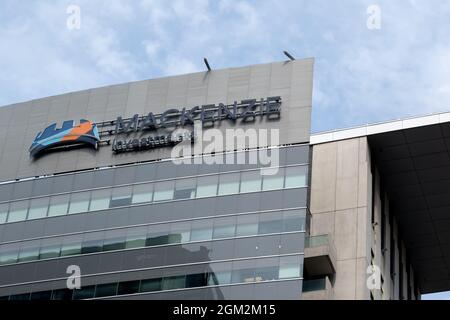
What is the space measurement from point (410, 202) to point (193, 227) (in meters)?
21.0

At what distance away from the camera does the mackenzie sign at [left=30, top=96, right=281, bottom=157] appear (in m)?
72.6

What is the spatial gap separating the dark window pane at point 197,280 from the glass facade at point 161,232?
71 millimetres

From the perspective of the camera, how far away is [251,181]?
6875 centimetres

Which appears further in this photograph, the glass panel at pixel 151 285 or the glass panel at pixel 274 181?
the glass panel at pixel 274 181

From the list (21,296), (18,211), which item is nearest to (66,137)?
(18,211)

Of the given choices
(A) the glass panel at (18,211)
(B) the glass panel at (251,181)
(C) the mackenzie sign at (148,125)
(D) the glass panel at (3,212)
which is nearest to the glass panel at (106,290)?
(A) the glass panel at (18,211)

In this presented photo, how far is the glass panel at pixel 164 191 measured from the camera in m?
71.1

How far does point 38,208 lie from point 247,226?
733 inches

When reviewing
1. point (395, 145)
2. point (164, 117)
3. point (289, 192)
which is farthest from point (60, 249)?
point (395, 145)

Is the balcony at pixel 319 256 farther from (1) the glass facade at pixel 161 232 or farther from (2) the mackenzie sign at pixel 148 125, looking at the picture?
(2) the mackenzie sign at pixel 148 125

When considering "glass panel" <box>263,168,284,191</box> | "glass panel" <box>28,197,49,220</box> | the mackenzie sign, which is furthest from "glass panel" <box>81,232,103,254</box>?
"glass panel" <box>263,168,284,191</box>

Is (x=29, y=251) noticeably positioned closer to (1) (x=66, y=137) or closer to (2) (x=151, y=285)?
(1) (x=66, y=137)

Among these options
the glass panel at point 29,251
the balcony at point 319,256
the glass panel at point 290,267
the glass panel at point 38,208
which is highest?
the glass panel at point 38,208

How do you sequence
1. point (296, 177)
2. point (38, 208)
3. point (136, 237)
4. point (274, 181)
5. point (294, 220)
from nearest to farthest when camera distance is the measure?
point (294, 220)
point (296, 177)
point (274, 181)
point (136, 237)
point (38, 208)
